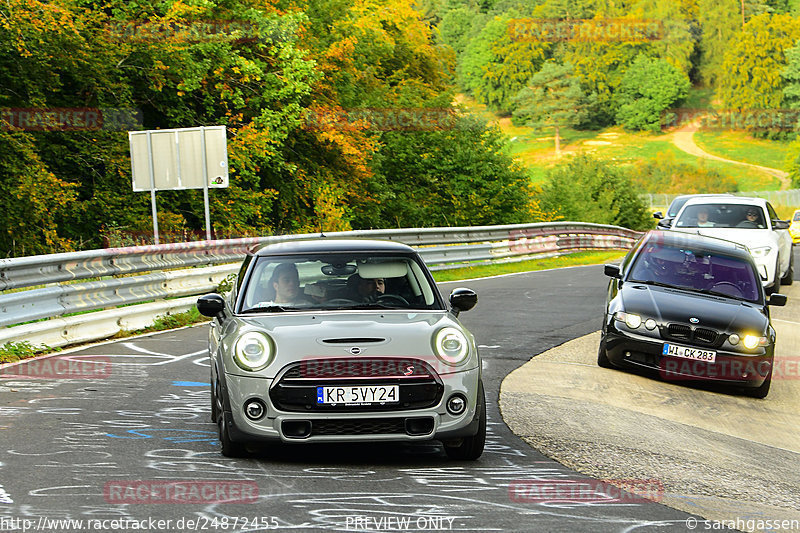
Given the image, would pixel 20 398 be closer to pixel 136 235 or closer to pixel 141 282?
pixel 141 282

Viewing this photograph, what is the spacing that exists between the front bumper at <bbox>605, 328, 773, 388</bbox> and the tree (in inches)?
5647

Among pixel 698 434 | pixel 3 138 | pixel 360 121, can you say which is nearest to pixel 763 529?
pixel 698 434

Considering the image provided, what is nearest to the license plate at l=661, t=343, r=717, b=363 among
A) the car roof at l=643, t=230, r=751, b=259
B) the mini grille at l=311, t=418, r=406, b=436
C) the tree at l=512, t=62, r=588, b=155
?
the car roof at l=643, t=230, r=751, b=259

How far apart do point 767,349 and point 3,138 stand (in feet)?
55.7

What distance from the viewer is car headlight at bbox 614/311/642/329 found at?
11125mm

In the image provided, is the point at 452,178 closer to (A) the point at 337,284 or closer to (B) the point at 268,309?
(A) the point at 337,284

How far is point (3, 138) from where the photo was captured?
875 inches

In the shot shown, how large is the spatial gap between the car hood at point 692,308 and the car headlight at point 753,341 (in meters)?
0.10

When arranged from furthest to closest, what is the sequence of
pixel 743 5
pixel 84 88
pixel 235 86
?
pixel 743 5 < pixel 235 86 < pixel 84 88

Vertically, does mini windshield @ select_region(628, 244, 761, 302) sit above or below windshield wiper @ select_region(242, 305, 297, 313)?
below

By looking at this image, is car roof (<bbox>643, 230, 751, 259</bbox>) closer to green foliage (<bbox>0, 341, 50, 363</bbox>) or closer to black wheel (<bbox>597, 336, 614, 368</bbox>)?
black wheel (<bbox>597, 336, 614, 368</bbox>)

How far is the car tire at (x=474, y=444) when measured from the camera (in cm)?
670

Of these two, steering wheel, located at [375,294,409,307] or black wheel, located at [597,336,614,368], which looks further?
black wheel, located at [597,336,614,368]

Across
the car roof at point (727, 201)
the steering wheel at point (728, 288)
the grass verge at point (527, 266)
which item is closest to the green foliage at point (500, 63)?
the grass verge at point (527, 266)
